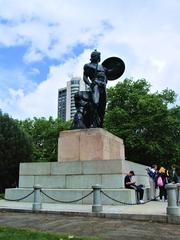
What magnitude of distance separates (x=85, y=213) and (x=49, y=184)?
4897mm

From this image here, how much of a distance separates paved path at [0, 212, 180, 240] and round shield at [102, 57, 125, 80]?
9.31 meters

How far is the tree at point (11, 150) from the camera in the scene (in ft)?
85.4

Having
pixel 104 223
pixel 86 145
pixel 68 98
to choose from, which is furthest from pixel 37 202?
pixel 68 98

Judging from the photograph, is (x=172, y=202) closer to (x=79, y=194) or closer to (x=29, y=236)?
(x=29, y=236)

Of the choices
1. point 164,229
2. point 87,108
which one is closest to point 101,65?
point 87,108

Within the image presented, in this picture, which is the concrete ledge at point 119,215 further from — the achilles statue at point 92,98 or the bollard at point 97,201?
the achilles statue at point 92,98

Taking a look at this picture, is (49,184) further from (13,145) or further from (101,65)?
(13,145)

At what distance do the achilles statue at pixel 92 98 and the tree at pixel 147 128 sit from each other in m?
19.6

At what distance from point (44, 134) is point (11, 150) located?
938 inches

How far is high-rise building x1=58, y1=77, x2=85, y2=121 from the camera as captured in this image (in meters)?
65.8

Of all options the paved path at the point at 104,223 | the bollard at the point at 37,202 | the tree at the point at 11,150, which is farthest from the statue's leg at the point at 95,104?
the tree at the point at 11,150

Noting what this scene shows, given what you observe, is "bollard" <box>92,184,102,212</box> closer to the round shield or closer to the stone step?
the stone step

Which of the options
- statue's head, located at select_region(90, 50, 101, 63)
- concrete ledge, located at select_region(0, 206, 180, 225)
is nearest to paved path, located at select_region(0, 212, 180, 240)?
concrete ledge, located at select_region(0, 206, 180, 225)

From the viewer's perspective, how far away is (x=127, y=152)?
125ft
